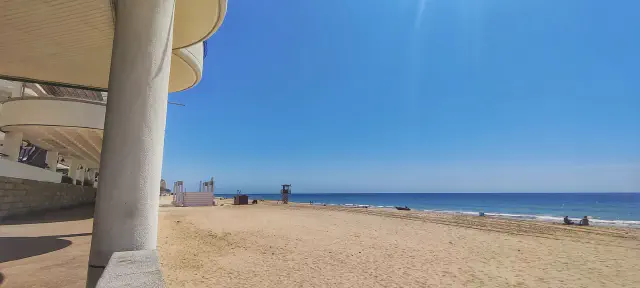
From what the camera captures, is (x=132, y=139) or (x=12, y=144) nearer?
(x=132, y=139)

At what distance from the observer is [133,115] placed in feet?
10.8

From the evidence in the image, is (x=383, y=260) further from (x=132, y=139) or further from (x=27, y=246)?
(x=27, y=246)

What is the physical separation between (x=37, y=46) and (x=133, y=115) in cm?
369

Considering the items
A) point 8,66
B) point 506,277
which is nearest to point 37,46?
point 8,66

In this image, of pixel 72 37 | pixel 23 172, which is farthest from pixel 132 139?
pixel 23 172

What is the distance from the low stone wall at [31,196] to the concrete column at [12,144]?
127 centimetres

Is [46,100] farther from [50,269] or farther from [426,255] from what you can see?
[426,255]

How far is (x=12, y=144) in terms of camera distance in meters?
13.6

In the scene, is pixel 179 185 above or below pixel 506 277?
above

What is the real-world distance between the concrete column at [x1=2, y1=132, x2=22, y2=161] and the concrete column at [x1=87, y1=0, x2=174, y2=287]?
48.7ft

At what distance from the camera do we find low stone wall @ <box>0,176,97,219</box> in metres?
11.9

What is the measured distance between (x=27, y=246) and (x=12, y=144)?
854cm

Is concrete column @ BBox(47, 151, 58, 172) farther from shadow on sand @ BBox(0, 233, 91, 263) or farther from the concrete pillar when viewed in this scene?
shadow on sand @ BBox(0, 233, 91, 263)

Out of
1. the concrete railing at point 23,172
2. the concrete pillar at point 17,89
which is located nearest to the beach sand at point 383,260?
the concrete railing at point 23,172
